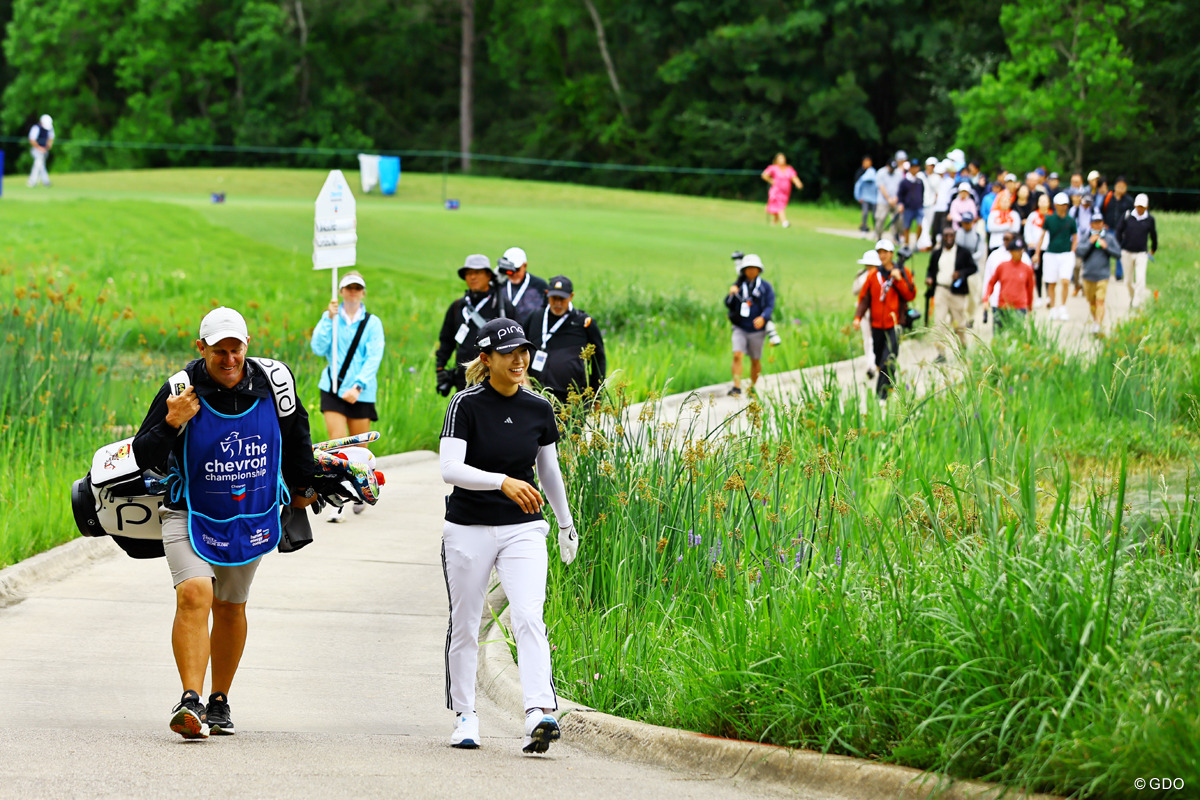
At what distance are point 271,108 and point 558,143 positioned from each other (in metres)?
12.9

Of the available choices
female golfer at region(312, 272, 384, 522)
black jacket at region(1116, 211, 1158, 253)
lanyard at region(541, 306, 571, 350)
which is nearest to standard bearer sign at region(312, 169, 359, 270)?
female golfer at region(312, 272, 384, 522)

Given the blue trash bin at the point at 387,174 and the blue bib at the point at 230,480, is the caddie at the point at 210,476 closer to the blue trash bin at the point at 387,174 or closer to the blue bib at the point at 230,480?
the blue bib at the point at 230,480

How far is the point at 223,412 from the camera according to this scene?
634 centimetres

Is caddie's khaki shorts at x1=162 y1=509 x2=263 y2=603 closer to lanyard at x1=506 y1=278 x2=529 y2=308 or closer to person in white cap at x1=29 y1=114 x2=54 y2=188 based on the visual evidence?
lanyard at x1=506 y1=278 x2=529 y2=308

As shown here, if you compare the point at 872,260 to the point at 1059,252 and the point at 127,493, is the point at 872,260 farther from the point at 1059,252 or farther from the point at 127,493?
the point at 127,493

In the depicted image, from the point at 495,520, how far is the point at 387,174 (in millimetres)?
39208

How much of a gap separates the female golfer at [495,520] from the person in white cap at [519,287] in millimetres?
5652

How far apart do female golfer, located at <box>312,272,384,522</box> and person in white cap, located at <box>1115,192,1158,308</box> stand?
15046 mm

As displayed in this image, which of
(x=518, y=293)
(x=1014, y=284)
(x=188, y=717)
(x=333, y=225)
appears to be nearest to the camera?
(x=188, y=717)

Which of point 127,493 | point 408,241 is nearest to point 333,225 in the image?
point 127,493

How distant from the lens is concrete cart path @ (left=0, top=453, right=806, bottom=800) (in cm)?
577

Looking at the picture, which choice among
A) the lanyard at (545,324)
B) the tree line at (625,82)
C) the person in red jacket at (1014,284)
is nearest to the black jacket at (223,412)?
the lanyard at (545,324)

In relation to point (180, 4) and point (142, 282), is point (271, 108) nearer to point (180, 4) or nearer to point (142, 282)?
point (180, 4)

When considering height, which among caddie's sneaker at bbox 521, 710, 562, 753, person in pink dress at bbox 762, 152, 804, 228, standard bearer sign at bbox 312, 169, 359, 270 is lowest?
caddie's sneaker at bbox 521, 710, 562, 753
